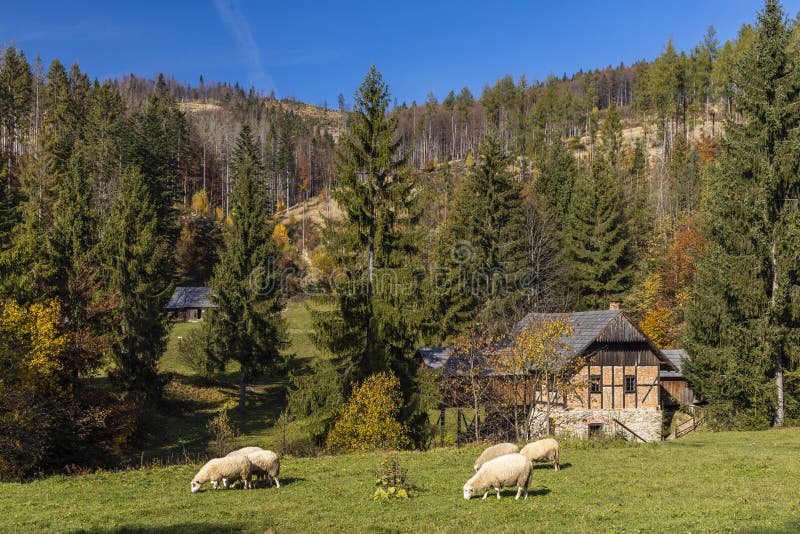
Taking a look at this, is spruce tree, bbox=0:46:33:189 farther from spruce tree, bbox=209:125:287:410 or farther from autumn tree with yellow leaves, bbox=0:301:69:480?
autumn tree with yellow leaves, bbox=0:301:69:480

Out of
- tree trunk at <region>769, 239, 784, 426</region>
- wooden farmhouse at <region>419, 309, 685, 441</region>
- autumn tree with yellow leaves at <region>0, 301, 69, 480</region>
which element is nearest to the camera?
autumn tree with yellow leaves at <region>0, 301, 69, 480</region>

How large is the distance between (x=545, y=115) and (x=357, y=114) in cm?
11275

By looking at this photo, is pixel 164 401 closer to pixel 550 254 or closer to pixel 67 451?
pixel 67 451

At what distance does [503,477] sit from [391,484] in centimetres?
315

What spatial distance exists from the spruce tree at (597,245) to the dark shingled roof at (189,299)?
4196cm

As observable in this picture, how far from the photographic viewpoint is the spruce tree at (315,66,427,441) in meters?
29.8

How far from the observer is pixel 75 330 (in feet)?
104

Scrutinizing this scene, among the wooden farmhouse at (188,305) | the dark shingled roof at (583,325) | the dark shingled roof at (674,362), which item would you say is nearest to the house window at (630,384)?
the dark shingled roof at (583,325)

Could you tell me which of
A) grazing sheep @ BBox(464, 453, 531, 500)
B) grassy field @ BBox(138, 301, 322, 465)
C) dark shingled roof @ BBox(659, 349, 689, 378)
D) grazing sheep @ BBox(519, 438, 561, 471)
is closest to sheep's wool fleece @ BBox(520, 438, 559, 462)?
grazing sheep @ BBox(519, 438, 561, 471)

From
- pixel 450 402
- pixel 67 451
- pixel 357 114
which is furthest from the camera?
pixel 450 402

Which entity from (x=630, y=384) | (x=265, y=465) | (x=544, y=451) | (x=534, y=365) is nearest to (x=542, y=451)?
(x=544, y=451)

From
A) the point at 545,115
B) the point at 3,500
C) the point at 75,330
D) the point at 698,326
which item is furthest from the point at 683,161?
the point at 3,500

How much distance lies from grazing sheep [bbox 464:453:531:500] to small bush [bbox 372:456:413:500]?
1.83 m

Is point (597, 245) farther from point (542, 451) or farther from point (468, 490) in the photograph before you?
point (468, 490)
